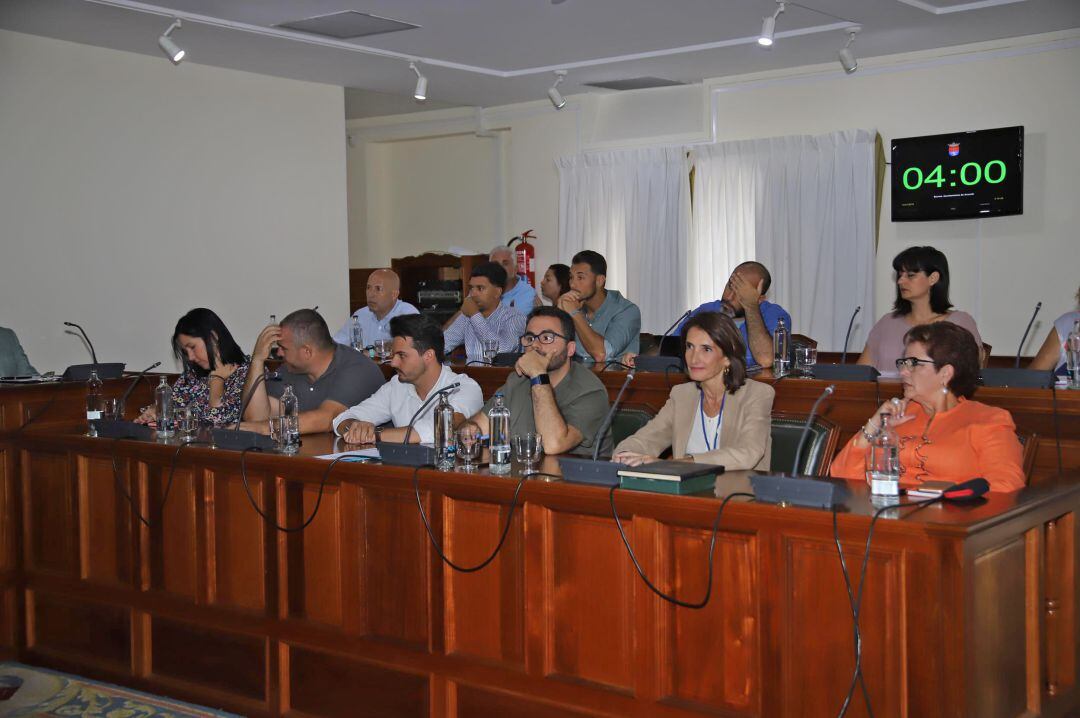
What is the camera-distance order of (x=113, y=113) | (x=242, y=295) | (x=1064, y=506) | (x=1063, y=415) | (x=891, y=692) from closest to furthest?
1. (x=891, y=692)
2. (x=1064, y=506)
3. (x=1063, y=415)
4. (x=113, y=113)
5. (x=242, y=295)

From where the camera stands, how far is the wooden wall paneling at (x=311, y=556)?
3.26m

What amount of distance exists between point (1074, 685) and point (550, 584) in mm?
1308

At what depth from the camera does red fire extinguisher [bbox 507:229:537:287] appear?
8469 millimetres

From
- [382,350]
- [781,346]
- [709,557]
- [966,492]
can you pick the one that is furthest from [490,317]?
[966,492]

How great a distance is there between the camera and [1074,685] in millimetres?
2756

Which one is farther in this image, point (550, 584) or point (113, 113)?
point (113, 113)

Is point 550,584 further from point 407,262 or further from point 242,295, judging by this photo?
point 407,262

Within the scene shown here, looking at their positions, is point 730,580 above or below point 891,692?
above

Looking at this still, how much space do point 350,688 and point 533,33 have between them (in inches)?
161

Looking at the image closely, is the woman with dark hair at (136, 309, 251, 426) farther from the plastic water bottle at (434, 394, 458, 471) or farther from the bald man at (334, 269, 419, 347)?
the bald man at (334, 269, 419, 347)

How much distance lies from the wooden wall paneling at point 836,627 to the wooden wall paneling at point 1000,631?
14 centimetres

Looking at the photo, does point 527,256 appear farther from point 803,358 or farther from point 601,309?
point 803,358

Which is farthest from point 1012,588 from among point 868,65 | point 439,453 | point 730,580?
point 868,65

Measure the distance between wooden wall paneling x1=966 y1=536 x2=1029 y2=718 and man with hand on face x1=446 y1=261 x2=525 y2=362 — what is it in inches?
153
